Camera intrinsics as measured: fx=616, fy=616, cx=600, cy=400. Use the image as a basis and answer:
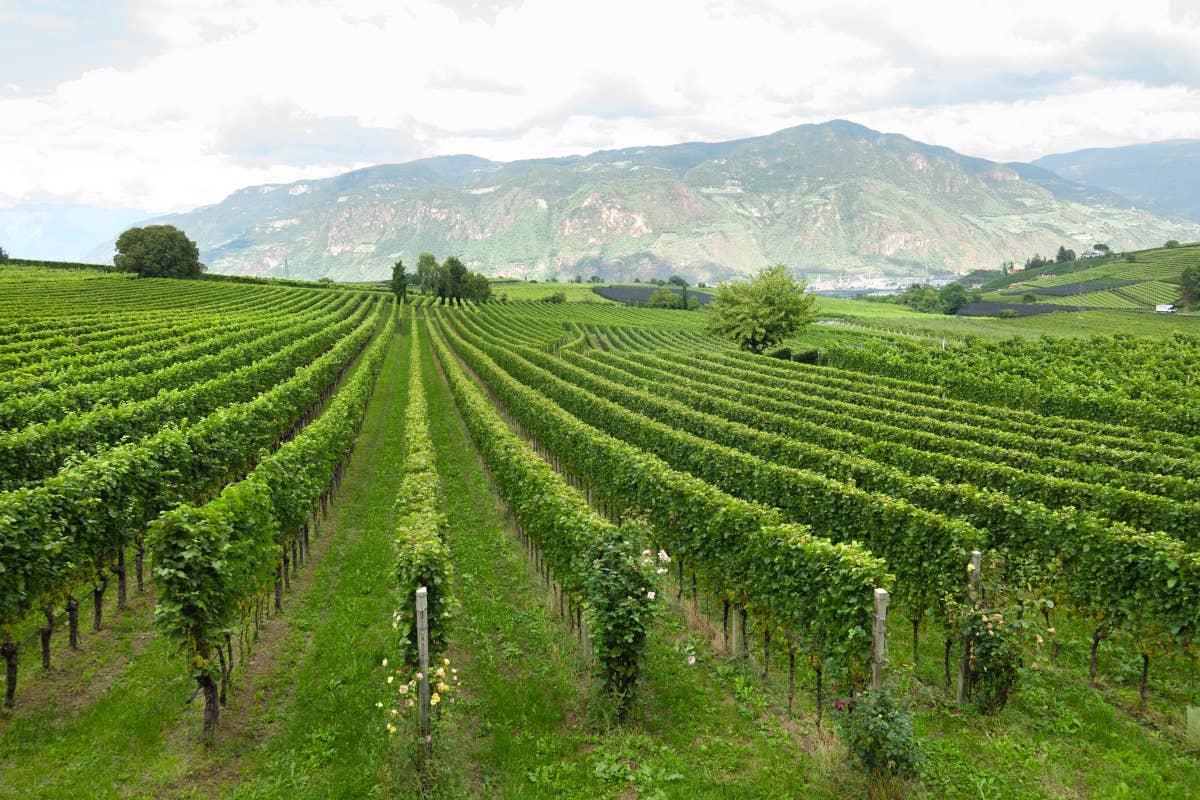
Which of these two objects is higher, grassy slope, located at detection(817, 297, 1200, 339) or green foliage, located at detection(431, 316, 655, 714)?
grassy slope, located at detection(817, 297, 1200, 339)

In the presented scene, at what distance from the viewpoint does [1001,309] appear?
127688 millimetres

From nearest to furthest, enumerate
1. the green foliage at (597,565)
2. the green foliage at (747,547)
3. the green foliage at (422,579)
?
the green foliage at (422,579)
the green foliage at (747,547)
the green foliage at (597,565)

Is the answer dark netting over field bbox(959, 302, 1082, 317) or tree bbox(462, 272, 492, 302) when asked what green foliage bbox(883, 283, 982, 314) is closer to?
dark netting over field bbox(959, 302, 1082, 317)

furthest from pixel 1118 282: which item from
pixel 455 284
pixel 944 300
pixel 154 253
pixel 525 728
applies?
pixel 154 253

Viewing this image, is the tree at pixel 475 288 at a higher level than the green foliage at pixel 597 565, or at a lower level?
higher

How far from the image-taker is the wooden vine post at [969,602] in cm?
1087

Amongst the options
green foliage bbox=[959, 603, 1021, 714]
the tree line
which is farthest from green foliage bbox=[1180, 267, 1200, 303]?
green foliage bbox=[959, 603, 1021, 714]

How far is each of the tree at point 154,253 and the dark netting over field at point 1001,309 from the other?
513 ft

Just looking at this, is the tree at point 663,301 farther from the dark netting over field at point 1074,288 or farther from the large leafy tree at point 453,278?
the dark netting over field at point 1074,288

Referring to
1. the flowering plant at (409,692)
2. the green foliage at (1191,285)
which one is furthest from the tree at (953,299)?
the flowering plant at (409,692)

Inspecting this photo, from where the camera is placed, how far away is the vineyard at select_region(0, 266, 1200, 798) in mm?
9555

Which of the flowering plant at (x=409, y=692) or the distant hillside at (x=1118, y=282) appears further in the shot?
the distant hillside at (x=1118, y=282)

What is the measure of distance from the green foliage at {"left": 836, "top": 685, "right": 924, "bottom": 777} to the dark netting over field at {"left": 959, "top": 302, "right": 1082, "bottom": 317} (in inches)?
5140

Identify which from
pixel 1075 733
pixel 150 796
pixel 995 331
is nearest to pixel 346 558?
pixel 150 796
